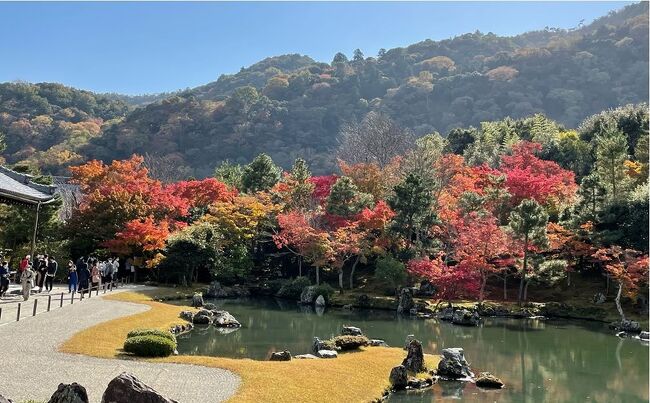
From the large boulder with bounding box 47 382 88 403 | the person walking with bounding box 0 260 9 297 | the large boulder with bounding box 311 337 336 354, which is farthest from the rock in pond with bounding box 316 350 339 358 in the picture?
the person walking with bounding box 0 260 9 297

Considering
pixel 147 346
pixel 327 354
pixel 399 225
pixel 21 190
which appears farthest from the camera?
pixel 399 225

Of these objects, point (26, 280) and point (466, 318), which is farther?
point (466, 318)

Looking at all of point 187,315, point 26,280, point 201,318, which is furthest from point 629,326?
point 26,280

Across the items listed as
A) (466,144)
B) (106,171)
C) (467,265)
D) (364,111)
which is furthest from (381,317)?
(364,111)

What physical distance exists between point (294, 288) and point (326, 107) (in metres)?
95.2

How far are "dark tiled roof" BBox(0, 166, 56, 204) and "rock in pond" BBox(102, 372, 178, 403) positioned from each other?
14500mm

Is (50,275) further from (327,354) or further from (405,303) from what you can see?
(405,303)

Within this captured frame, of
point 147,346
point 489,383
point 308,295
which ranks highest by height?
point 308,295

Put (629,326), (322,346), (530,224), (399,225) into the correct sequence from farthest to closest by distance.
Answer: (399,225), (530,224), (629,326), (322,346)

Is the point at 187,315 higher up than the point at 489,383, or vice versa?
the point at 187,315

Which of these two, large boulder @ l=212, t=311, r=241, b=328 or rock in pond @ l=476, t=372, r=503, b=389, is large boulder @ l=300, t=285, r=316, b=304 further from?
rock in pond @ l=476, t=372, r=503, b=389

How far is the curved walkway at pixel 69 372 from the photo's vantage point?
1147 cm

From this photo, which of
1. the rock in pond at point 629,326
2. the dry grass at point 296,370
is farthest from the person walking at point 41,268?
the rock in pond at point 629,326

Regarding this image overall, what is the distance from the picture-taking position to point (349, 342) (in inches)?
806
